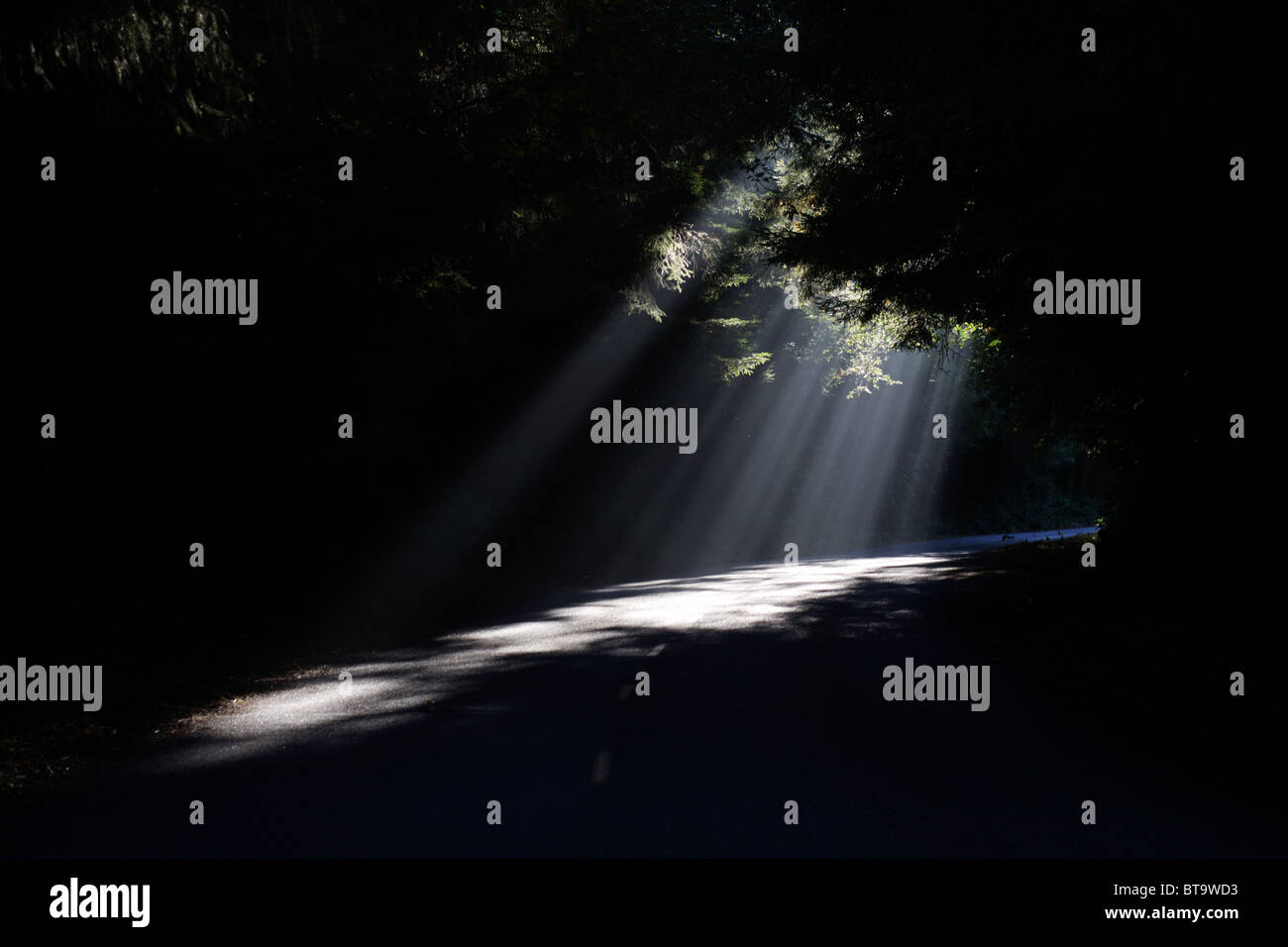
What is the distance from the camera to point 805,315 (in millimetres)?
32531

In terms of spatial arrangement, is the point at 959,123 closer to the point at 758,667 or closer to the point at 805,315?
the point at 758,667

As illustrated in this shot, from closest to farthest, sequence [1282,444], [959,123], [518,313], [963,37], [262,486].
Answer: [1282,444]
[959,123]
[963,37]
[262,486]
[518,313]

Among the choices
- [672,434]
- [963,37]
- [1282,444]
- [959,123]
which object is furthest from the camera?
[672,434]

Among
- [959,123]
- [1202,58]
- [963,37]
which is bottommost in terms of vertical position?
[1202,58]

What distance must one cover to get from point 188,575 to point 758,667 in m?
8.38

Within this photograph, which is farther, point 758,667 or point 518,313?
A: point 518,313

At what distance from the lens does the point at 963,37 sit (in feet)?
36.2

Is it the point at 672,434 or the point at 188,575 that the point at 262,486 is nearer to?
the point at 188,575
